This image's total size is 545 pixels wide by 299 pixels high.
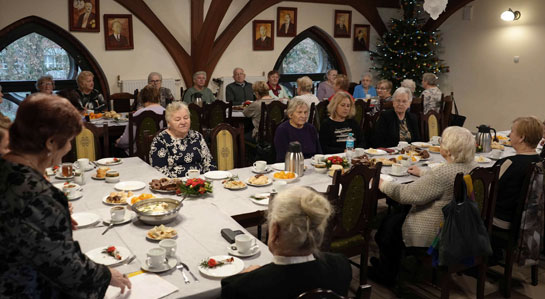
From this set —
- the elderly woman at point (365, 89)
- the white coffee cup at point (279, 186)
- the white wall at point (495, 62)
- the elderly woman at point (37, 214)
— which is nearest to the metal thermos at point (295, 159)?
the white coffee cup at point (279, 186)

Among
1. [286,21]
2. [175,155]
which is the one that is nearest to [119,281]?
[175,155]

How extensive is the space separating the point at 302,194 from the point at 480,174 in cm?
190

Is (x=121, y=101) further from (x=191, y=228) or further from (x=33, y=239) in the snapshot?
(x=33, y=239)

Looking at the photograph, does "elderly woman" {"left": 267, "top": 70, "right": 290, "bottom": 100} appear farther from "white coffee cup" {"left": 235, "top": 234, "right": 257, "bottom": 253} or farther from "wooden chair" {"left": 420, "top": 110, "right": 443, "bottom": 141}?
"white coffee cup" {"left": 235, "top": 234, "right": 257, "bottom": 253}

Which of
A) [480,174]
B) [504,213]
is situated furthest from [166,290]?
[504,213]

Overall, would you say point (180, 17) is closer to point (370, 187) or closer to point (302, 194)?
point (370, 187)

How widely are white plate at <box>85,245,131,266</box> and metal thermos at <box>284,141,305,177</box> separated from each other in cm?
185

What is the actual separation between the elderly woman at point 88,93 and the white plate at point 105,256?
5.08 m

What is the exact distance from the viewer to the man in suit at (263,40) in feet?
32.8

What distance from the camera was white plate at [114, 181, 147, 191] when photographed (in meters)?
3.55

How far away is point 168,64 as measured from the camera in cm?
923

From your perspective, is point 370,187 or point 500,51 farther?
point 500,51

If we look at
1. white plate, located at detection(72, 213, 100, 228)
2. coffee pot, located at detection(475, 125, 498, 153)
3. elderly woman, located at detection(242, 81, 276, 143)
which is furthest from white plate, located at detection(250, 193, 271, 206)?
elderly woman, located at detection(242, 81, 276, 143)

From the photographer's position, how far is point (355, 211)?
3428mm
